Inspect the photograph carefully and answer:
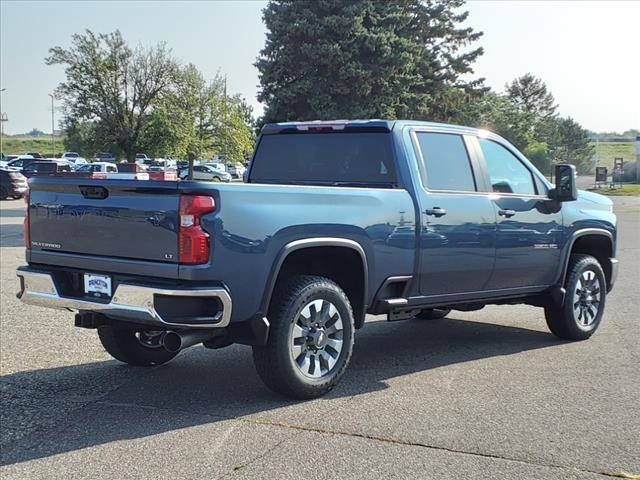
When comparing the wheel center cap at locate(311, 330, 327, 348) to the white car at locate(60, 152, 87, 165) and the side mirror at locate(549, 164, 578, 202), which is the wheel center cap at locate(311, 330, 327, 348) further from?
the white car at locate(60, 152, 87, 165)

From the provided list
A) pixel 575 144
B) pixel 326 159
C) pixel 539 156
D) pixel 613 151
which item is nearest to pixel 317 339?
pixel 326 159

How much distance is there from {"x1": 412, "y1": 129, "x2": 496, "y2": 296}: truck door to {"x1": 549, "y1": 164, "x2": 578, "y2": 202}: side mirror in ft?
3.27

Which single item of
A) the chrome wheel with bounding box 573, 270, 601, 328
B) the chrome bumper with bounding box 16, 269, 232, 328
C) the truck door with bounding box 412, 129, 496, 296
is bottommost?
the chrome wheel with bounding box 573, 270, 601, 328

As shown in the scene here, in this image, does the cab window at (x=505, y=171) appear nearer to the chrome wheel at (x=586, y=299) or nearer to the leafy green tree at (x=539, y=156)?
the chrome wheel at (x=586, y=299)

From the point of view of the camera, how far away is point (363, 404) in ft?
17.3

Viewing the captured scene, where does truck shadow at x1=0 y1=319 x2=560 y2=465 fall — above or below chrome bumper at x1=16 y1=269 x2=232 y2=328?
below

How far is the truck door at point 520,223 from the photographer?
6684 mm

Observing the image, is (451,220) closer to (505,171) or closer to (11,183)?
(505,171)

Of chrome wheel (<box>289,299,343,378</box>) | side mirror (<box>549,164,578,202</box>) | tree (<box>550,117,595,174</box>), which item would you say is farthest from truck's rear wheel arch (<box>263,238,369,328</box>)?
tree (<box>550,117,595,174</box>)

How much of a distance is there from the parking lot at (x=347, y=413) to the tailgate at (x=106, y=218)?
1.13 m

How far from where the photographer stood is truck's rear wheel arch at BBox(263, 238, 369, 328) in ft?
16.9

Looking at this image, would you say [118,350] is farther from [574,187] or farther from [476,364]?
[574,187]

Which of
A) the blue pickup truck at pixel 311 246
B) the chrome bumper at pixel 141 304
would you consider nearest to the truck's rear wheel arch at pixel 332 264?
the blue pickup truck at pixel 311 246

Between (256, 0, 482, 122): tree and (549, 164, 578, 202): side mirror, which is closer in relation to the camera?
(549, 164, 578, 202): side mirror
